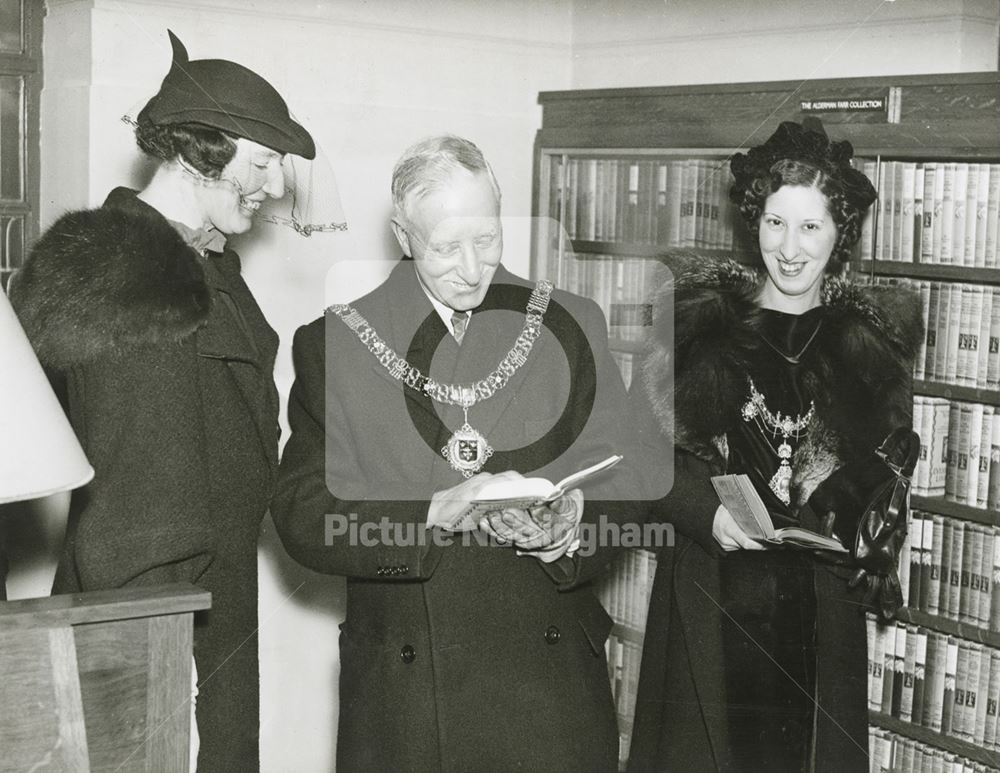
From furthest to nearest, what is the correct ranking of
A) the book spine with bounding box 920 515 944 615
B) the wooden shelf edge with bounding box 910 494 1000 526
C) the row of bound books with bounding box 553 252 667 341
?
the row of bound books with bounding box 553 252 667 341 < the book spine with bounding box 920 515 944 615 < the wooden shelf edge with bounding box 910 494 1000 526

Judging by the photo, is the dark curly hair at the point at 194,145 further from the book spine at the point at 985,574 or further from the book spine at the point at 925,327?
the book spine at the point at 985,574

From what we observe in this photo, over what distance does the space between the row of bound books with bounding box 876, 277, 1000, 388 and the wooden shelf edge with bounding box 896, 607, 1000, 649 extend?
0.59m

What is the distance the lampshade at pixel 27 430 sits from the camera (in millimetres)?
1882

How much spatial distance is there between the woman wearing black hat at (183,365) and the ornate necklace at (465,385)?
0.21m

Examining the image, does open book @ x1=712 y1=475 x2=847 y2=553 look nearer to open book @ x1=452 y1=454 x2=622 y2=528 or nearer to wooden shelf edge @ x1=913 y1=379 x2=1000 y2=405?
open book @ x1=452 y1=454 x2=622 y2=528

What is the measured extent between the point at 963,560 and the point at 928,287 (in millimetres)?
676

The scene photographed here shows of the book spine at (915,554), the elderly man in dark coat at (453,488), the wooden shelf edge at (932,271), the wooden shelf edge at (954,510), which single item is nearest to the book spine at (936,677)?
the book spine at (915,554)

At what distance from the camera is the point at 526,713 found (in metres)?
2.43

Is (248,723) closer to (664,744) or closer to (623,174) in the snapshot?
(664,744)

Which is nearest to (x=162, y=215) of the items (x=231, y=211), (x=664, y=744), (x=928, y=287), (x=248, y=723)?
(x=231, y=211)

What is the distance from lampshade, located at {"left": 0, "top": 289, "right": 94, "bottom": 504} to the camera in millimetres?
1882

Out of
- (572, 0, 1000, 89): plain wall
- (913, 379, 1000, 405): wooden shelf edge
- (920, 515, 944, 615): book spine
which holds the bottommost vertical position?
(920, 515, 944, 615): book spine

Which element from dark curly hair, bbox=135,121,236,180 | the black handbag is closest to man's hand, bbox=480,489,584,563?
the black handbag

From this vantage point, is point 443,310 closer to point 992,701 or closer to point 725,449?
point 725,449
